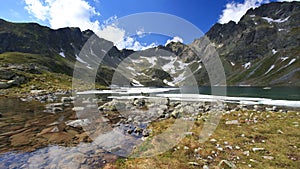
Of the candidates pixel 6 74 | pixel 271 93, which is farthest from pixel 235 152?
pixel 6 74

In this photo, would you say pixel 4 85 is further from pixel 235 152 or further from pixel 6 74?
pixel 235 152

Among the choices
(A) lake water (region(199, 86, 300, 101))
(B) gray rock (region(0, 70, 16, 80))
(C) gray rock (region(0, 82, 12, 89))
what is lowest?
(A) lake water (region(199, 86, 300, 101))

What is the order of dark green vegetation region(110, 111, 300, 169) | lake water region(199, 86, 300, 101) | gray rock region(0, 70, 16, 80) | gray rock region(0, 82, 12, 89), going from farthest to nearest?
gray rock region(0, 70, 16, 80) < gray rock region(0, 82, 12, 89) < lake water region(199, 86, 300, 101) < dark green vegetation region(110, 111, 300, 169)

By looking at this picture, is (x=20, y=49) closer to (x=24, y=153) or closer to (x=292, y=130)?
(x=24, y=153)

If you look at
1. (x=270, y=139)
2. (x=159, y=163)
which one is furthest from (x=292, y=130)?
(x=159, y=163)

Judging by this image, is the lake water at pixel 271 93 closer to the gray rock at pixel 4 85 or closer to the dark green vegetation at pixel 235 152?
the dark green vegetation at pixel 235 152

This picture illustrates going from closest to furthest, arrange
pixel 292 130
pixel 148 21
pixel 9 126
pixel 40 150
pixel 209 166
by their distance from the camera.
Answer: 1. pixel 209 166
2. pixel 40 150
3. pixel 292 130
4. pixel 9 126
5. pixel 148 21

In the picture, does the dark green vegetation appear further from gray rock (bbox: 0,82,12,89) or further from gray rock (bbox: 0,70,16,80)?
gray rock (bbox: 0,70,16,80)

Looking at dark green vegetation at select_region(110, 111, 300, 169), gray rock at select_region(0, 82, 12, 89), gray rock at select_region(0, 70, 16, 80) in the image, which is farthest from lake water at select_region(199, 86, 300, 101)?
gray rock at select_region(0, 70, 16, 80)

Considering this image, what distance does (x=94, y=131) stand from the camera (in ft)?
60.3

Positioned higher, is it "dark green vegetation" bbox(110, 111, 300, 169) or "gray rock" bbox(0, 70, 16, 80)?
"gray rock" bbox(0, 70, 16, 80)

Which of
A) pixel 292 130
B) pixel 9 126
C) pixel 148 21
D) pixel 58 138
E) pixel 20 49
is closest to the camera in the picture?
pixel 292 130

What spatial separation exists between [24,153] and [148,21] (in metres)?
20.4

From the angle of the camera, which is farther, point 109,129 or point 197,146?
point 109,129
